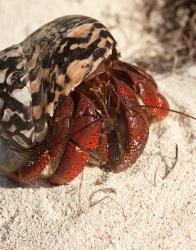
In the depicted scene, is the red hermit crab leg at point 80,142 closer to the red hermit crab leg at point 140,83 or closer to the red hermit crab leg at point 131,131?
the red hermit crab leg at point 131,131

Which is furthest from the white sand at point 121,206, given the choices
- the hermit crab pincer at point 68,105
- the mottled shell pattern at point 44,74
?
the mottled shell pattern at point 44,74

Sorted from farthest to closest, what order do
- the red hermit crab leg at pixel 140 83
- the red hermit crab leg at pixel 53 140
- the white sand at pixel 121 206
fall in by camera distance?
the red hermit crab leg at pixel 140 83 → the red hermit crab leg at pixel 53 140 → the white sand at pixel 121 206

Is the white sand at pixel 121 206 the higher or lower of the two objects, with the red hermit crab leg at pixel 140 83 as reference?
lower

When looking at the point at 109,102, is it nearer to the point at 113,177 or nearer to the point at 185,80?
the point at 113,177

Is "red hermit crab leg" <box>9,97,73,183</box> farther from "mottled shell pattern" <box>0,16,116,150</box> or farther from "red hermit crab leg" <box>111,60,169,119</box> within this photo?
"red hermit crab leg" <box>111,60,169,119</box>

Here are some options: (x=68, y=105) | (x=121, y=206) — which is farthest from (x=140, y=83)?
(x=121, y=206)

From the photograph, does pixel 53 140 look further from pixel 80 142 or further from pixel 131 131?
pixel 131 131
